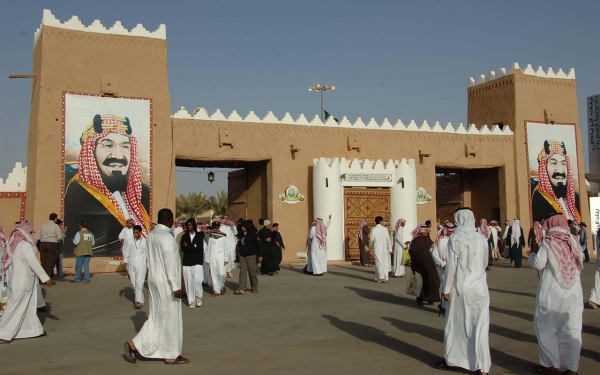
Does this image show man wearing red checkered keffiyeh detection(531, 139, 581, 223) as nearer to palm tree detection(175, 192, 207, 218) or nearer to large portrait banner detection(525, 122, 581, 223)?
large portrait banner detection(525, 122, 581, 223)

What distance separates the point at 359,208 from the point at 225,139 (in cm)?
453

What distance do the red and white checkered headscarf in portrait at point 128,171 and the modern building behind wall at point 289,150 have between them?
4cm

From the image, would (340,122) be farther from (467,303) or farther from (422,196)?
(467,303)

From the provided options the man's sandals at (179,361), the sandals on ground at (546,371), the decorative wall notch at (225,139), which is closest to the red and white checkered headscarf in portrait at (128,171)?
the decorative wall notch at (225,139)

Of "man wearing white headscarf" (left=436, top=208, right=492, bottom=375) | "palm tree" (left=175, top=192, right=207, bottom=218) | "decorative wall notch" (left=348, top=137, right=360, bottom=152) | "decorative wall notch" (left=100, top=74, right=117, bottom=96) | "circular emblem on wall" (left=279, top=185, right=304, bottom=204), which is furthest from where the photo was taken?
"palm tree" (left=175, top=192, right=207, bottom=218)

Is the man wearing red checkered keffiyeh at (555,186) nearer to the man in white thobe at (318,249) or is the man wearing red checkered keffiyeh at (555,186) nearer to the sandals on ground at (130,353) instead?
the man in white thobe at (318,249)

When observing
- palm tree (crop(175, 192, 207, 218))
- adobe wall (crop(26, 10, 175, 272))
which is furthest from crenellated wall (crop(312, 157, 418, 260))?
palm tree (crop(175, 192, 207, 218))

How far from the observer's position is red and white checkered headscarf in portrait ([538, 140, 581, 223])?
22906 mm

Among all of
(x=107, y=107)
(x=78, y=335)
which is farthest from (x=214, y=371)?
(x=107, y=107)

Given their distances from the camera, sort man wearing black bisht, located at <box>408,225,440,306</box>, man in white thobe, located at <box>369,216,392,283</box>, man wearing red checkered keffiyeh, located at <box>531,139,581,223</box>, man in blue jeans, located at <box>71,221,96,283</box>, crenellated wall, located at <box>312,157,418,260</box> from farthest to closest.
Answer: man wearing red checkered keffiyeh, located at <box>531,139,581,223</box> < crenellated wall, located at <box>312,157,418,260</box> < man in white thobe, located at <box>369,216,392,283</box> < man in blue jeans, located at <box>71,221,96,283</box> < man wearing black bisht, located at <box>408,225,440,306</box>

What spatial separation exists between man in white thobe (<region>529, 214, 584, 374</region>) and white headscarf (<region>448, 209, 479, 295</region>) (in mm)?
745

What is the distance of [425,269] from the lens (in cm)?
1092

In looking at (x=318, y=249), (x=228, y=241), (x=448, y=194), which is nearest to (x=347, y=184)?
(x=318, y=249)

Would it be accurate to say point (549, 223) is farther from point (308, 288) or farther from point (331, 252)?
point (331, 252)
